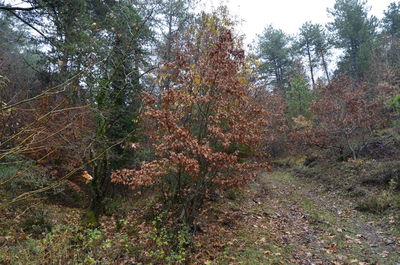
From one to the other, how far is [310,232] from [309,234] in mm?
175

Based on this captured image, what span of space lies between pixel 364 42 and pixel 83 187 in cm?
2724

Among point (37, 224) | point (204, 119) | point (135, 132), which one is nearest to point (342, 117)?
point (204, 119)

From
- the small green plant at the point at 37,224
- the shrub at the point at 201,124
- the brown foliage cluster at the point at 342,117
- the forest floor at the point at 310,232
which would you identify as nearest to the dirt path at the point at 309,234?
the forest floor at the point at 310,232

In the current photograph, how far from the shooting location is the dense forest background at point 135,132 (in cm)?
427

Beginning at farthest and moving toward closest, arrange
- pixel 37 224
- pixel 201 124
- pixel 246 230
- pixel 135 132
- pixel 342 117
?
pixel 342 117 → pixel 246 230 → pixel 135 132 → pixel 37 224 → pixel 201 124

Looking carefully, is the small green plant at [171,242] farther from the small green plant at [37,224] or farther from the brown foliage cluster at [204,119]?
the small green plant at [37,224]

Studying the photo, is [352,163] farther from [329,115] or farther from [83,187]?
[83,187]

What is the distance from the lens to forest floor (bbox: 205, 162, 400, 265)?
17.9 feet

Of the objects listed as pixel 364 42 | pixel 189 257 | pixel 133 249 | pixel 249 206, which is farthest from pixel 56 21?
pixel 364 42

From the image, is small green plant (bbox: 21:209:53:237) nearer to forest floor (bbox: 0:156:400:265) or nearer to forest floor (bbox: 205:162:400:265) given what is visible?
forest floor (bbox: 0:156:400:265)

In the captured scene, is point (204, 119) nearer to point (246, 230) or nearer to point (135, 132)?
point (135, 132)

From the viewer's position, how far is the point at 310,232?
7070mm

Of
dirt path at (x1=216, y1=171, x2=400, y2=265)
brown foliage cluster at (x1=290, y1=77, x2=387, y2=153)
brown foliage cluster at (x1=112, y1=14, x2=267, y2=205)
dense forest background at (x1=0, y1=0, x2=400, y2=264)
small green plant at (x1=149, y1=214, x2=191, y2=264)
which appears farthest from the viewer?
brown foliage cluster at (x1=290, y1=77, x2=387, y2=153)

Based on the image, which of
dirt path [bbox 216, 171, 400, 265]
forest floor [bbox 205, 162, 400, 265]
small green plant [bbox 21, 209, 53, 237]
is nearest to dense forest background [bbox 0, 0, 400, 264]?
small green plant [bbox 21, 209, 53, 237]
